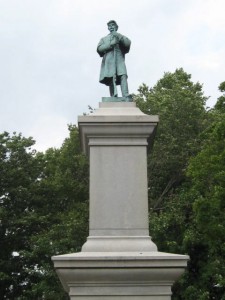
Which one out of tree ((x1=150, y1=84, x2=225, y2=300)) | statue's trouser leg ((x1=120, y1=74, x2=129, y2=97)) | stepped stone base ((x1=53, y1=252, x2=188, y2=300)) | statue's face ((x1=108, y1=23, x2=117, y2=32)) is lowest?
stepped stone base ((x1=53, y1=252, x2=188, y2=300))

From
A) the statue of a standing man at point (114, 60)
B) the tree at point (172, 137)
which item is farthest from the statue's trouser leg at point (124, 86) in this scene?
the tree at point (172, 137)

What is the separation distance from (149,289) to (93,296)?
0.87m

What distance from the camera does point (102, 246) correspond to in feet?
32.3

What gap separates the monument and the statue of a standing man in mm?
536

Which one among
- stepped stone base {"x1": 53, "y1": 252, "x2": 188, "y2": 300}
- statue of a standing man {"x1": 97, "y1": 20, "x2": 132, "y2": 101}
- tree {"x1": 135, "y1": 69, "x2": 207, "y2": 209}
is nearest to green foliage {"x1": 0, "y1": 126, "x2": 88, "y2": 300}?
tree {"x1": 135, "y1": 69, "x2": 207, "y2": 209}

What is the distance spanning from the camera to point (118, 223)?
1012cm

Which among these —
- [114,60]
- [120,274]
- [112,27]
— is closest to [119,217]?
[120,274]

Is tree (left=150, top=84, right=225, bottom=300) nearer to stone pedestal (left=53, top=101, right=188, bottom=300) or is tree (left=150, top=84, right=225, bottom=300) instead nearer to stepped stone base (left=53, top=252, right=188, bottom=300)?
stone pedestal (left=53, top=101, right=188, bottom=300)

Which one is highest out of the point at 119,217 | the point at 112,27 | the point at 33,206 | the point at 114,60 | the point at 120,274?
the point at 112,27

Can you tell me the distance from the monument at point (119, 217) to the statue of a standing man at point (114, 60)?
54 centimetres

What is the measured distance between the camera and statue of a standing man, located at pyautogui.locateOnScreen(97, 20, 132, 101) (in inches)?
443

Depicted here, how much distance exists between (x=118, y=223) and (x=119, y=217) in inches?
4.2

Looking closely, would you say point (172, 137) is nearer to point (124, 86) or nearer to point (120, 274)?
point (124, 86)

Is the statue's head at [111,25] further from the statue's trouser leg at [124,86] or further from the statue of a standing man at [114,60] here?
the statue's trouser leg at [124,86]
